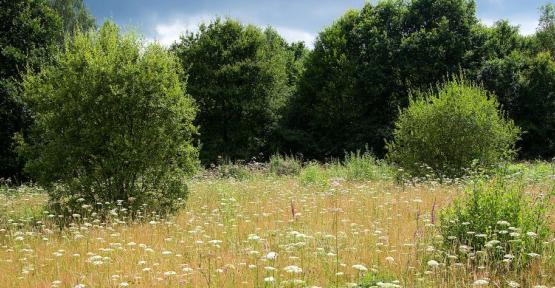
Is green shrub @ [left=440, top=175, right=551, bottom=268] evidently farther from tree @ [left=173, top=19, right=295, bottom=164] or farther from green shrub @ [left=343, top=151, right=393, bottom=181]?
tree @ [left=173, top=19, right=295, bottom=164]

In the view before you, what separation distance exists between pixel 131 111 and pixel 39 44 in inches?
523

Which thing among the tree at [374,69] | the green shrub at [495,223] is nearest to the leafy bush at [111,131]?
the green shrub at [495,223]

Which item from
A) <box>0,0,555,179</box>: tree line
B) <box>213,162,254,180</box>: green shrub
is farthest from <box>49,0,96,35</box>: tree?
<box>213,162,254,180</box>: green shrub

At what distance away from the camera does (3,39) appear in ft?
66.5

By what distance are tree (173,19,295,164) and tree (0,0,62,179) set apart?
1114cm

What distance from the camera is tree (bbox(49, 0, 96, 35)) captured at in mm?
40219

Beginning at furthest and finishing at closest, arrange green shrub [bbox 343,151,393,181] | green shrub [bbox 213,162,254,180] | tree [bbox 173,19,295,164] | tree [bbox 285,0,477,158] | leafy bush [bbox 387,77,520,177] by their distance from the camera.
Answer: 1. tree [bbox 173,19,295,164]
2. tree [bbox 285,0,477,158]
3. green shrub [bbox 213,162,254,180]
4. green shrub [bbox 343,151,393,181]
5. leafy bush [bbox 387,77,520,177]

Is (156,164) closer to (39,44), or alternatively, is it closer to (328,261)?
(328,261)

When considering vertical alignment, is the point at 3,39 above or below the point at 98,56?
above

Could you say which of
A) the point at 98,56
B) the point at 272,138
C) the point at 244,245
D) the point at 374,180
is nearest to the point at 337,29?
the point at 272,138

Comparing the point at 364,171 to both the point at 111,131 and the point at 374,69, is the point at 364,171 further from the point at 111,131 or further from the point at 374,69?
the point at 374,69

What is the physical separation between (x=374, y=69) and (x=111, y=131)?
22958 millimetres

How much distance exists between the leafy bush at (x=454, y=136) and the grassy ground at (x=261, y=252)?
4418 millimetres

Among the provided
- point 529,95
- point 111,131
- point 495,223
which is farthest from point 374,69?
point 495,223
